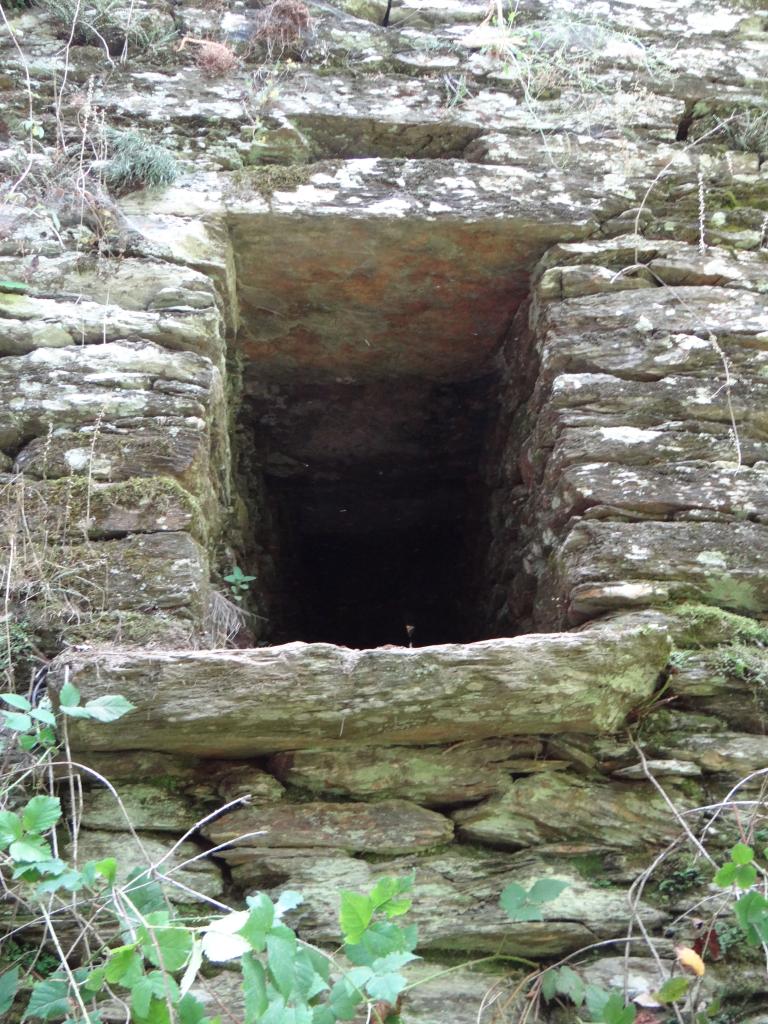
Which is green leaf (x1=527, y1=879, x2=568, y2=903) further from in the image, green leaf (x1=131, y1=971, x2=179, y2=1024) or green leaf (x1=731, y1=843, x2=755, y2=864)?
green leaf (x1=131, y1=971, x2=179, y2=1024)

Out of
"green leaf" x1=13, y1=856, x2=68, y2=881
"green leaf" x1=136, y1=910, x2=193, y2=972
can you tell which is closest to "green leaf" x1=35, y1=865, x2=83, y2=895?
"green leaf" x1=13, y1=856, x2=68, y2=881

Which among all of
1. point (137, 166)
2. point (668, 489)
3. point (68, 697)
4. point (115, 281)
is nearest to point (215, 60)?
point (137, 166)

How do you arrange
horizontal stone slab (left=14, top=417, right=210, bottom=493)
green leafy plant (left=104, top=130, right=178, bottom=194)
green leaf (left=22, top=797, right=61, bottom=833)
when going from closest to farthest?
green leaf (left=22, top=797, right=61, bottom=833), horizontal stone slab (left=14, top=417, right=210, bottom=493), green leafy plant (left=104, top=130, right=178, bottom=194)

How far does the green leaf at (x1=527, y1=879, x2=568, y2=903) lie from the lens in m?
1.98

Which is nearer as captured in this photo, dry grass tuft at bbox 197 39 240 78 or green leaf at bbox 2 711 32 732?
green leaf at bbox 2 711 32 732

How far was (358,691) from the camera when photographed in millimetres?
2104

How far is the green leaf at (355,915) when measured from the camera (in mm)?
1691

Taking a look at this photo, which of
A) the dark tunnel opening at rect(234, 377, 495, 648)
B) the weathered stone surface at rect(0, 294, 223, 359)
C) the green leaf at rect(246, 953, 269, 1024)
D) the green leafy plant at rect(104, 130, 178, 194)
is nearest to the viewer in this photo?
the green leaf at rect(246, 953, 269, 1024)

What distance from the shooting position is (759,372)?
2834 millimetres

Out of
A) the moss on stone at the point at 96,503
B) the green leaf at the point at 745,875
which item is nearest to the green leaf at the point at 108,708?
the moss on stone at the point at 96,503

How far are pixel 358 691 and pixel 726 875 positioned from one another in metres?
0.75

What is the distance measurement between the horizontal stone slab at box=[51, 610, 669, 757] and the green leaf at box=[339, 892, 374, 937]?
0.46 m

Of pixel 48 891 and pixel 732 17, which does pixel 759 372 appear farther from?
pixel 48 891

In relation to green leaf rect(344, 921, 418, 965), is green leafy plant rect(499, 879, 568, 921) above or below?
below
